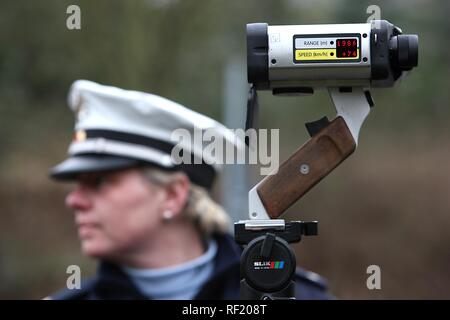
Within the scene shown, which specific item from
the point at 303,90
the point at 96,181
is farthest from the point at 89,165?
the point at 303,90

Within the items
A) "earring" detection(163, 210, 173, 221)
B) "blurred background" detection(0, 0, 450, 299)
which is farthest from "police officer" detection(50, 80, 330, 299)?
"blurred background" detection(0, 0, 450, 299)

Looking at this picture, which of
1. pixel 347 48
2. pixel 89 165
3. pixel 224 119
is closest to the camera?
pixel 347 48

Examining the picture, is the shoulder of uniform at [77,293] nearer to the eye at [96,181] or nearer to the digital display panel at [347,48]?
the eye at [96,181]

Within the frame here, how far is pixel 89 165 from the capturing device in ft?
12.3

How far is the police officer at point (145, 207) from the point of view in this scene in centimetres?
371

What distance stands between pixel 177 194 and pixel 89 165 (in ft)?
1.12

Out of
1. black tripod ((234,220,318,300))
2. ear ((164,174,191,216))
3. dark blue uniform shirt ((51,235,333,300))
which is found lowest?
dark blue uniform shirt ((51,235,333,300))

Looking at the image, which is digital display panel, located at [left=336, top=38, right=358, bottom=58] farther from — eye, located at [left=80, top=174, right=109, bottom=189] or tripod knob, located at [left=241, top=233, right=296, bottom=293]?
eye, located at [left=80, top=174, right=109, bottom=189]

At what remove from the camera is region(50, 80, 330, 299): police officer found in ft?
12.2

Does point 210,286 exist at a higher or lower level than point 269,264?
lower

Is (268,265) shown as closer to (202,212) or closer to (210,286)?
(210,286)

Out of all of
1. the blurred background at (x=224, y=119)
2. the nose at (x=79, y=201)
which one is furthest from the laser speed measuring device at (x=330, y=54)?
the blurred background at (x=224, y=119)

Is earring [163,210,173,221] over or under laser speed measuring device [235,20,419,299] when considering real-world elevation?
under

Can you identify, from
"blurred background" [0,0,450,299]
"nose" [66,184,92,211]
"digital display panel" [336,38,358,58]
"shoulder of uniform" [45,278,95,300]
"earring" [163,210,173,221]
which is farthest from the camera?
"blurred background" [0,0,450,299]
